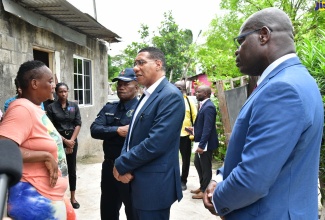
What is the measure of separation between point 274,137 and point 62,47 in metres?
6.42

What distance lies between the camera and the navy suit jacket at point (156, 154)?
7.72 feet

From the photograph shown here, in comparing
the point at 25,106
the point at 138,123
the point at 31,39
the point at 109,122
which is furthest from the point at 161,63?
the point at 31,39

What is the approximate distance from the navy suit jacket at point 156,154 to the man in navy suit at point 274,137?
90cm

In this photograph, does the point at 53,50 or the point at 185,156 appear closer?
the point at 185,156

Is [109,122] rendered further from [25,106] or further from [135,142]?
[25,106]

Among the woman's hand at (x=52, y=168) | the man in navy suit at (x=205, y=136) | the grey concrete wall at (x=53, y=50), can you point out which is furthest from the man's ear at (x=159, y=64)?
the grey concrete wall at (x=53, y=50)

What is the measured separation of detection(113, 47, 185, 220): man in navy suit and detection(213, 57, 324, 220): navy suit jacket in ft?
3.20

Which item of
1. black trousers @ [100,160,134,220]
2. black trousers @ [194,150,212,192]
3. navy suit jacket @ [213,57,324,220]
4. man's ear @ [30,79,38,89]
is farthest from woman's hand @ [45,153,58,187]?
black trousers @ [194,150,212,192]

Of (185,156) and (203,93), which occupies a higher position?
(203,93)

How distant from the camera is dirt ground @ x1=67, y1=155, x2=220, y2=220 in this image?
421cm

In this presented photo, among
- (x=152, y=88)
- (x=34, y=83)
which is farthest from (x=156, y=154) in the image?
(x=34, y=83)

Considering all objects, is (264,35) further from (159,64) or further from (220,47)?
(220,47)

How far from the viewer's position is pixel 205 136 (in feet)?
15.2

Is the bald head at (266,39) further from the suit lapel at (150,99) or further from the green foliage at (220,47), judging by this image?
the green foliage at (220,47)
